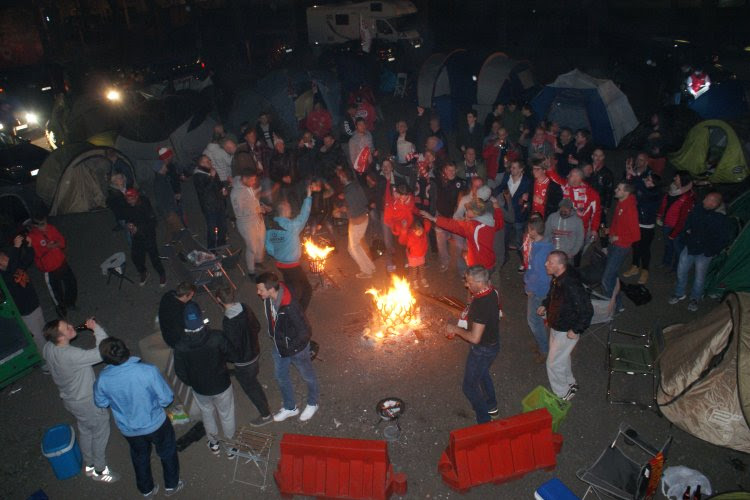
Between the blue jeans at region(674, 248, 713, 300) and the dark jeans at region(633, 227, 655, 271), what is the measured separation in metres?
0.66

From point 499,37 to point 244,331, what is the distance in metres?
27.2

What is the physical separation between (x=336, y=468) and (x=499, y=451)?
1878mm

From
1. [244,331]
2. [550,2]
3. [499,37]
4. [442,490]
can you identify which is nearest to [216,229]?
[244,331]

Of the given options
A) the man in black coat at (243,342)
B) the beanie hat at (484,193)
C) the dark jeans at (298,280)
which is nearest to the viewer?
the man in black coat at (243,342)

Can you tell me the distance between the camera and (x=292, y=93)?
16.1 meters

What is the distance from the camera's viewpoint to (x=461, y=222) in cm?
827

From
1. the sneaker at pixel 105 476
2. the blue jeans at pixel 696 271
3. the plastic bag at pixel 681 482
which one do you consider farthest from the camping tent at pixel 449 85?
the sneaker at pixel 105 476

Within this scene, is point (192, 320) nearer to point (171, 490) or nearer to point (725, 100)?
point (171, 490)

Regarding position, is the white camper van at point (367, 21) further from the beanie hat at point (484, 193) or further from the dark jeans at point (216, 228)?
the beanie hat at point (484, 193)

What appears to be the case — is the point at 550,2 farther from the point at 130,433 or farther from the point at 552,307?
the point at 130,433

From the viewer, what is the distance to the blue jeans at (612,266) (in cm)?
811


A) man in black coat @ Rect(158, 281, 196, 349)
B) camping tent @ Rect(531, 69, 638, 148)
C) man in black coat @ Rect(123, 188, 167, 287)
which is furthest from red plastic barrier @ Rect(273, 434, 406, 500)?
camping tent @ Rect(531, 69, 638, 148)

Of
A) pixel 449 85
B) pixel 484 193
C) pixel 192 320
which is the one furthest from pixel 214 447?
pixel 449 85

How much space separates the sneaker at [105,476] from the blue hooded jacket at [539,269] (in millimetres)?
6010
